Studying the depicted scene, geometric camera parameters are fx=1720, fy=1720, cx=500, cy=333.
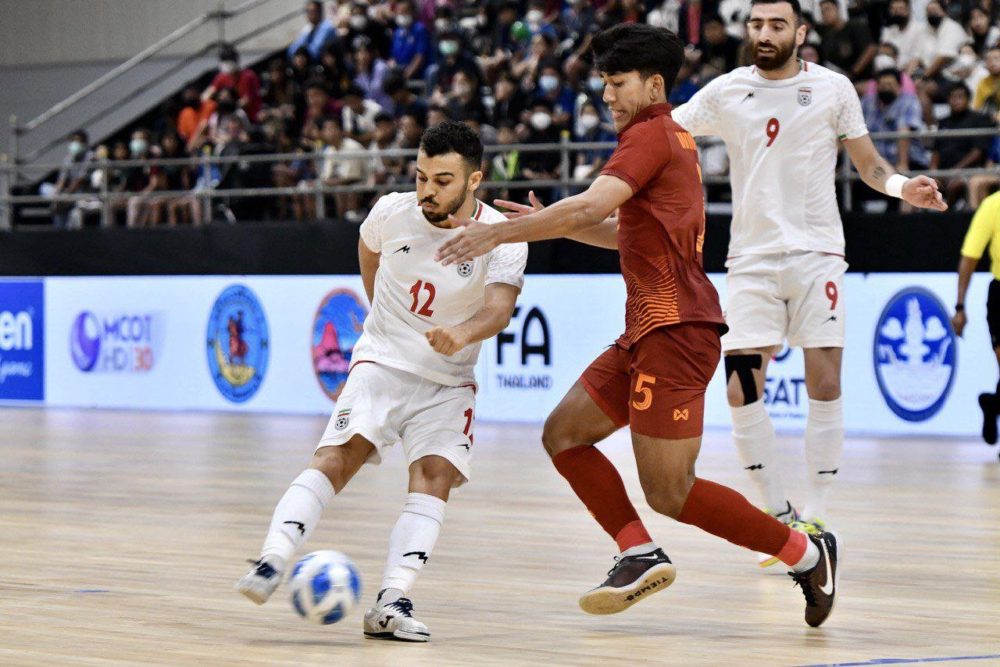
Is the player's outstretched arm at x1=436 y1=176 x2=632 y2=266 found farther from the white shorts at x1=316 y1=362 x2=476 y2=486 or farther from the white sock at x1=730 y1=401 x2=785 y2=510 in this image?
the white sock at x1=730 y1=401 x2=785 y2=510

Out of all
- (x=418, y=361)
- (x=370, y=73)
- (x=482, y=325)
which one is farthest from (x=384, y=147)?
(x=482, y=325)

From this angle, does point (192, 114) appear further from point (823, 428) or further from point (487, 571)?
point (823, 428)

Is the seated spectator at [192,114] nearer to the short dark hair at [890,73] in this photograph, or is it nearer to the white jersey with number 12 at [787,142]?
the short dark hair at [890,73]

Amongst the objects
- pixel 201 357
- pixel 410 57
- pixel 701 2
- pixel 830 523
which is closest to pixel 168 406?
pixel 201 357

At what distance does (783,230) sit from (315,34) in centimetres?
1594

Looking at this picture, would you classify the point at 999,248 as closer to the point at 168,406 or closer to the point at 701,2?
the point at 701,2

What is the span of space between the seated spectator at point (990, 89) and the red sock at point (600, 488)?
9.81m

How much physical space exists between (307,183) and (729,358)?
40.4ft

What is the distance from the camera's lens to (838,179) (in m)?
15.5

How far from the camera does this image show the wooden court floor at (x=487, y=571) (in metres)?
5.66

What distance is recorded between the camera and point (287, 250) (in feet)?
60.6

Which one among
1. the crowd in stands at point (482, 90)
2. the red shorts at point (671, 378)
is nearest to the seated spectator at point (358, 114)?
the crowd in stands at point (482, 90)

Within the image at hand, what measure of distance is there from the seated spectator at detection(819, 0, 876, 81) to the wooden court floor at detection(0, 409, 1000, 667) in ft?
14.5

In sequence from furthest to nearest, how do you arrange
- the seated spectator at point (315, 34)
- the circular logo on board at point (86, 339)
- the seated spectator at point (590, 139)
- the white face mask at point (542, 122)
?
the seated spectator at point (315, 34), the circular logo on board at point (86, 339), the white face mask at point (542, 122), the seated spectator at point (590, 139)
